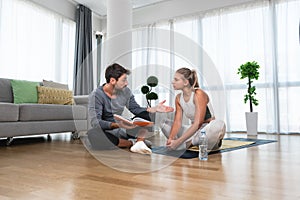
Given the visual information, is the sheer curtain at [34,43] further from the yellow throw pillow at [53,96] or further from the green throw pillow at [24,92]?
the yellow throw pillow at [53,96]

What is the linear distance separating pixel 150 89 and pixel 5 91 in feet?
7.18

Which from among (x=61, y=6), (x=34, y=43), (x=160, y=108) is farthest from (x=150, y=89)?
(x=61, y=6)

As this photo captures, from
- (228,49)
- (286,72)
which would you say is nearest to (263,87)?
(286,72)

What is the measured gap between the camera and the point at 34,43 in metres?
4.05

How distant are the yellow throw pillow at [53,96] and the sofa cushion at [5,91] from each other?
0.97 feet

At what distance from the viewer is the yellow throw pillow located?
288 cm

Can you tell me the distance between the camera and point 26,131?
2.26 m

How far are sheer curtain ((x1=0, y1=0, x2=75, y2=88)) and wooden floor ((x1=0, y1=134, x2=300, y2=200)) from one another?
265 centimetres

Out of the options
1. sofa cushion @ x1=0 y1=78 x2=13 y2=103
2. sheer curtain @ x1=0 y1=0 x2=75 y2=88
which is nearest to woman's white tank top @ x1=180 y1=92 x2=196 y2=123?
sofa cushion @ x1=0 y1=78 x2=13 y2=103

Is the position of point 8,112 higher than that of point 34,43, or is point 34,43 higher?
point 34,43

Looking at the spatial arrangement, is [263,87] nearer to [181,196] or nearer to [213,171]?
[213,171]

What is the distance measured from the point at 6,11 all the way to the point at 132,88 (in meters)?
3.27

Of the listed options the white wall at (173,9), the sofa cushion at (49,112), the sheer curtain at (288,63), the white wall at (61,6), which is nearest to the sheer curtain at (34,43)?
the white wall at (61,6)

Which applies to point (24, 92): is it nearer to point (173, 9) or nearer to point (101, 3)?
point (101, 3)
